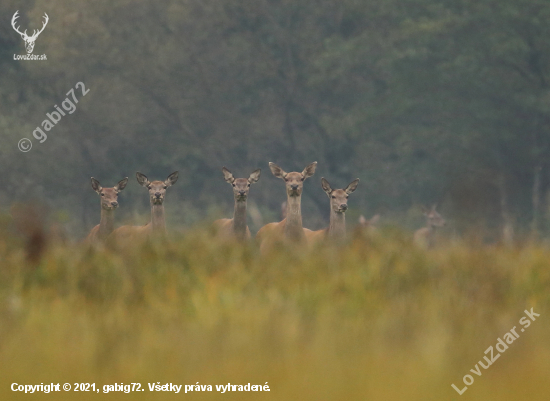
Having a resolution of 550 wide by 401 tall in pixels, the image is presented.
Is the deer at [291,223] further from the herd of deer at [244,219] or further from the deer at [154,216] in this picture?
the deer at [154,216]

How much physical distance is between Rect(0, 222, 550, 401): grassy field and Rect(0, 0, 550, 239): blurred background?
23856mm

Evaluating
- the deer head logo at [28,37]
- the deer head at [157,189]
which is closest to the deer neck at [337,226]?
the deer head at [157,189]

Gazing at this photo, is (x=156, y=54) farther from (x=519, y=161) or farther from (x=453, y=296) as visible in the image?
(x=453, y=296)

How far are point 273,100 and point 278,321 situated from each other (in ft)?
103

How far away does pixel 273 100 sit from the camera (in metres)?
37.7

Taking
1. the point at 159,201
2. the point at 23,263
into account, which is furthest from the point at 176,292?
the point at 159,201

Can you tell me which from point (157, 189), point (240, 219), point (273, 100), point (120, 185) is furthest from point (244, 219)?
point (273, 100)

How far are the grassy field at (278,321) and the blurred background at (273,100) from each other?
23.9m

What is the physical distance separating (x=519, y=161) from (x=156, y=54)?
12262mm

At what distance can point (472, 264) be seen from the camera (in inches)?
344

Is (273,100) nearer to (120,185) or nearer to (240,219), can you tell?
(120,185)

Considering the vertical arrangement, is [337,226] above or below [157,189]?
below

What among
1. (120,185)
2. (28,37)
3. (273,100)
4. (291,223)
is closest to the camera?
(291,223)

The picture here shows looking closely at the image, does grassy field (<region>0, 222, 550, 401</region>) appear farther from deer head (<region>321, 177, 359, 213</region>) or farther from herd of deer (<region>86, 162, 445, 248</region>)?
deer head (<region>321, 177, 359, 213</region>)
